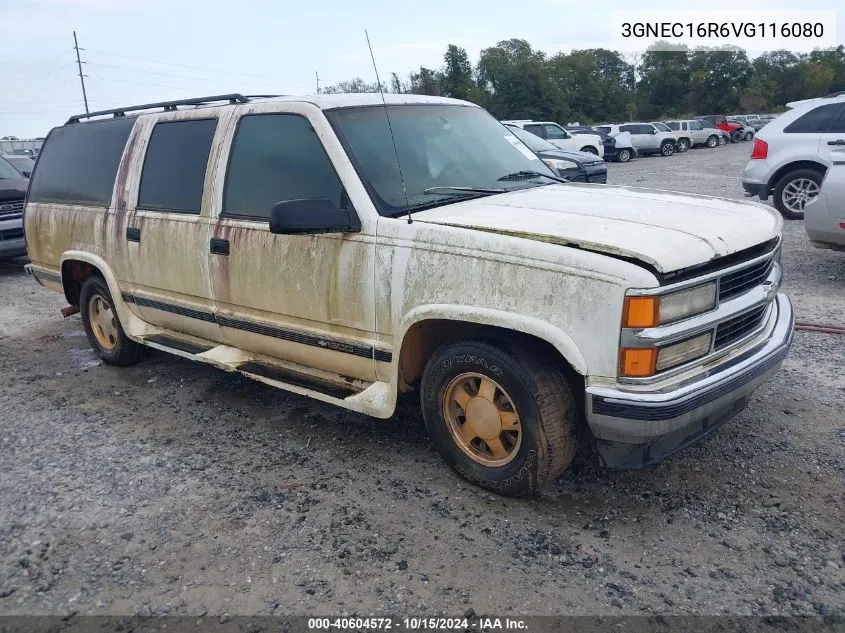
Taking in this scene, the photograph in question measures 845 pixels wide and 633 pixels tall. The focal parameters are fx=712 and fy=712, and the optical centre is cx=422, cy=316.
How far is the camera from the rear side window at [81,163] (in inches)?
203

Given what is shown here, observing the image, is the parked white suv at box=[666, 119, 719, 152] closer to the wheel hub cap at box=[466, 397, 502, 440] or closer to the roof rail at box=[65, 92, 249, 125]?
the roof rail at box=[65, 92, 249, 125]

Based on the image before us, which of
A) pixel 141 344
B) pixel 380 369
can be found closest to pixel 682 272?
pixel 380 369

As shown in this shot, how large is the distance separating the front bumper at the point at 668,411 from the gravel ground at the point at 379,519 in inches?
15.3

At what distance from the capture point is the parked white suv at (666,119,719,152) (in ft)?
109

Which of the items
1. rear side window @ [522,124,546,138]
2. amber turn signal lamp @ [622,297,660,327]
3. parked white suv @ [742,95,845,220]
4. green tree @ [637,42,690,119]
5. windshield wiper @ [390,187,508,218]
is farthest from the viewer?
green tree @ [637,42,690,119]

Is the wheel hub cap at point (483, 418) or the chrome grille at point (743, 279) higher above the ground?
the chrome grille at point (743, 279)

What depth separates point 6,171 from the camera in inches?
429

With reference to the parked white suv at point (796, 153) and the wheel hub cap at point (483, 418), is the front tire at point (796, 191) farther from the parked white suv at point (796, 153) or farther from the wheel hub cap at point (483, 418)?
the wheel hub cap at point (483, 418)

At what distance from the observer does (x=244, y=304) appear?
4.17 metres

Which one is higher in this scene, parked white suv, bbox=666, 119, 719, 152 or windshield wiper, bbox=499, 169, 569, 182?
windshield wiper, bbox=499, 169, 569, 182

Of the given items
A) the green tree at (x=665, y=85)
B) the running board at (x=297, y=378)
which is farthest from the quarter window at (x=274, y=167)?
the green tree at (x=665, y=85)

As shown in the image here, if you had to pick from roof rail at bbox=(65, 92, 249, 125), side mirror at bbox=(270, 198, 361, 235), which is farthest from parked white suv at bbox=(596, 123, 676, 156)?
side mirror at bbox=(270, 198, 361, 235)

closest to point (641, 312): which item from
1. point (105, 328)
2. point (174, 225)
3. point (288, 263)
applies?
point (288, 263)

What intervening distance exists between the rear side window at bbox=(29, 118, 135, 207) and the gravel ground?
1656 mm
